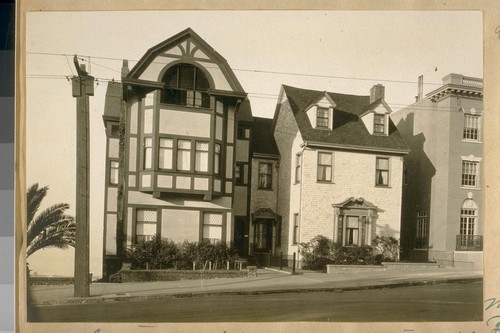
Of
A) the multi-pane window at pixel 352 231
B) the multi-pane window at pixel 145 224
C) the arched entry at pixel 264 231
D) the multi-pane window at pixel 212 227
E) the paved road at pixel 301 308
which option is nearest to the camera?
the paved road at pixel 301 308

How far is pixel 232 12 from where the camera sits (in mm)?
8477

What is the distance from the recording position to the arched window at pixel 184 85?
8664mm

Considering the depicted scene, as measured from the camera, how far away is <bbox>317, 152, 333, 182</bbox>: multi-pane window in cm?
896

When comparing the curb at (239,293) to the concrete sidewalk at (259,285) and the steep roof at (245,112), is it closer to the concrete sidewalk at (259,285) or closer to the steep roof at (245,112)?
the concrete sidewalk at (259,285)

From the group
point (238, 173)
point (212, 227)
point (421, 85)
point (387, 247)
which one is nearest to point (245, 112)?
point (238, 173)

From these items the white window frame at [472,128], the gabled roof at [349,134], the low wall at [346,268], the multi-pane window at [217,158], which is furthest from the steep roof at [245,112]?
the white window frame at [472,128]

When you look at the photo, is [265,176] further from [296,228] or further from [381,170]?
[381,170]

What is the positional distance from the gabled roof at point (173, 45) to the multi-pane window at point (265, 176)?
4.33 feet

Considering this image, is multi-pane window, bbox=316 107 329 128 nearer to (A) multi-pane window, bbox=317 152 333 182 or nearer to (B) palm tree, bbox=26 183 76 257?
(A) multi-pane window, bbox=317 152 333 182

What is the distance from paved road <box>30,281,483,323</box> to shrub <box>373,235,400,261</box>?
0.51 m

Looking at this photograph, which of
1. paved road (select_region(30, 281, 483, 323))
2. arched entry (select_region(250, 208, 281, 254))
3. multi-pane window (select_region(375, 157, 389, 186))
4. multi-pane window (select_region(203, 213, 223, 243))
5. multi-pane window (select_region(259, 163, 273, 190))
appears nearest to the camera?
paved road (select_region(30, 281, 483, 323))

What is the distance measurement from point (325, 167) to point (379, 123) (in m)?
1.06

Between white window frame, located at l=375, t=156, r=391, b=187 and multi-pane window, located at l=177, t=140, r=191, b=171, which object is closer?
multi-pane window, located at l=177, t=140, r=191, b=171

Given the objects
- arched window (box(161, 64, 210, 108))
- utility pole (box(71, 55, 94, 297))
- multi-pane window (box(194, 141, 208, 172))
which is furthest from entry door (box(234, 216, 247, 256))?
utility pole (box(71, 55, 94, 297))
